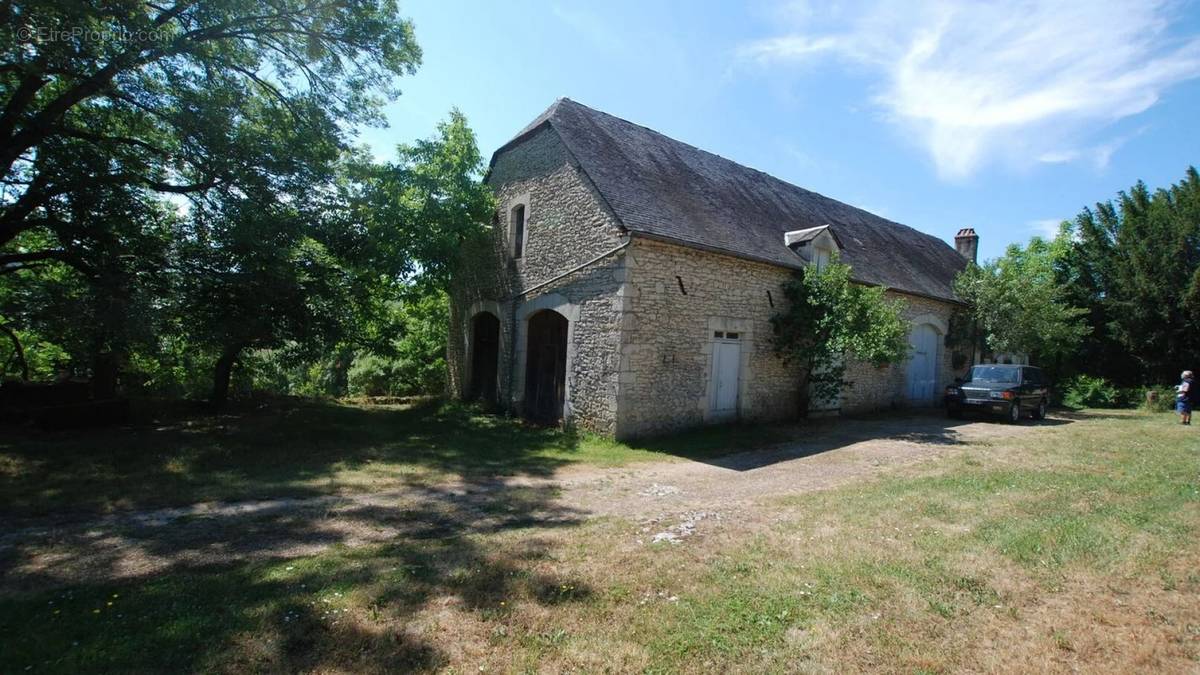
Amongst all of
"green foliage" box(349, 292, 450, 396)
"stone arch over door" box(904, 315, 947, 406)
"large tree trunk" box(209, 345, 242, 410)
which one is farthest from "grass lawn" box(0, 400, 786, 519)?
"stone arch over door" box(904, 315, 947, 406)

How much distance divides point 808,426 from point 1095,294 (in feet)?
63.6

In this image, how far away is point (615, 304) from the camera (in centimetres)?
1041

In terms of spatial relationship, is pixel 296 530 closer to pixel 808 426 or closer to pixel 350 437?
pixel 350 437

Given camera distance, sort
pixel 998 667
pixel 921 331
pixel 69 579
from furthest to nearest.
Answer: pixel 921 331, pixel 69 579, pixel 998 667

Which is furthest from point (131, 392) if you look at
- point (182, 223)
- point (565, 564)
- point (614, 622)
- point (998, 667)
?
point (998, 667)

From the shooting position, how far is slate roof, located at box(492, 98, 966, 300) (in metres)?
11.5

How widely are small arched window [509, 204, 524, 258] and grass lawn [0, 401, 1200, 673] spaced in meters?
9.10

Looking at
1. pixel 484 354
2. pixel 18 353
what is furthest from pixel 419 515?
pixel 18 353

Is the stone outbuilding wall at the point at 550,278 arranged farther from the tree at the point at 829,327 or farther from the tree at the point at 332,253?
the tree at the point at 829,327

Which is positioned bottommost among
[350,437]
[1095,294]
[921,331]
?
[350,437]

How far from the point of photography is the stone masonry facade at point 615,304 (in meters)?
10.5

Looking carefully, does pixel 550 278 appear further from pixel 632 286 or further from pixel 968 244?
pixel 968 244

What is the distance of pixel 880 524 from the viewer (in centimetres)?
556

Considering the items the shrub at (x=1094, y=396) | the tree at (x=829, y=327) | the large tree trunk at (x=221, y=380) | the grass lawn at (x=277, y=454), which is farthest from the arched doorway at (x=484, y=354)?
the shrub at (x=1094, y=396)
